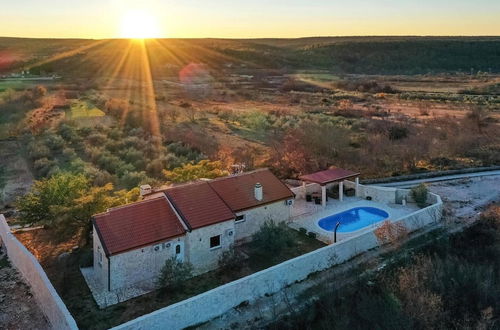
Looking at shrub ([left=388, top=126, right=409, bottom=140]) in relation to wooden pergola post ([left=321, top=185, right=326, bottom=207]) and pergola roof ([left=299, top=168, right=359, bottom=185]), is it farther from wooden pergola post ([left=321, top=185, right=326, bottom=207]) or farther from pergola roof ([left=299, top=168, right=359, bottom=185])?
wooden pergola post ([left=321, top=185, right=326, bottom=207])

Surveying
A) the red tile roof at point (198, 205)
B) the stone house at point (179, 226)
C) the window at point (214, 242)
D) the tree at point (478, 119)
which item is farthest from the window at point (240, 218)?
the tree at point (478, 119)

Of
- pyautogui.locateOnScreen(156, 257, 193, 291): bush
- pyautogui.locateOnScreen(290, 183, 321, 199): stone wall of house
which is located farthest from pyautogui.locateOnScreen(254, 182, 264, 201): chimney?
pyautogui.locateOnScreen(156, 257, 193, 291): bush

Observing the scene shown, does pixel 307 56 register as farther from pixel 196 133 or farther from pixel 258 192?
pixel 258 192

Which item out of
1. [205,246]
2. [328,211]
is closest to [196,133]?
[328,211]

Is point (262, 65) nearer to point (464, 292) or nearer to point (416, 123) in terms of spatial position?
point (416, 123)

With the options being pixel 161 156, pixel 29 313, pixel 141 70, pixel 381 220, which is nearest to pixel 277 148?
pixel 161 156

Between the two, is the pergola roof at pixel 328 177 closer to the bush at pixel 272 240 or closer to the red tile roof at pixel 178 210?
the red tile roof at pixel 178 210
